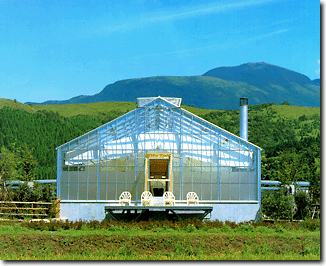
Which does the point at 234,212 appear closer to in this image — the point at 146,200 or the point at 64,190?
the point at 146,200

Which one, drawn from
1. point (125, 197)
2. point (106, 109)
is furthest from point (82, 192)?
point (106, 109)

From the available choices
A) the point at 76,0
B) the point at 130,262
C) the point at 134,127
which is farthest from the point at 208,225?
the point at 76,0

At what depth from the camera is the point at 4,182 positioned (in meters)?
25.0

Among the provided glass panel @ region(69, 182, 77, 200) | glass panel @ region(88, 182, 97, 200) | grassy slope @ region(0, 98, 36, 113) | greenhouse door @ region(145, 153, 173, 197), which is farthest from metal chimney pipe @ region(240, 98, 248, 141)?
grassy slope @ region(0, 98, 36, 113)

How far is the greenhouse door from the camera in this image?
22.9m

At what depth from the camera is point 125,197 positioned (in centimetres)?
2288

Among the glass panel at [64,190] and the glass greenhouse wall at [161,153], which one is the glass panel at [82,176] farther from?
the glass panel at [64,190]

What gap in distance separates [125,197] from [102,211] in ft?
5.00

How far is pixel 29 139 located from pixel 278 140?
154ft

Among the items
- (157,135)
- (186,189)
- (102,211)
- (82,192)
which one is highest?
(157,135)

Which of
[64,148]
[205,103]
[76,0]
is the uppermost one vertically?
[205,103]

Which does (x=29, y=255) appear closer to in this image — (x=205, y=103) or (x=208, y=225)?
(x=208, y=225)

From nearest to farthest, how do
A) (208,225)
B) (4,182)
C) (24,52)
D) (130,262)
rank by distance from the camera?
(130,262) < (208,225) < (4,182) < (24,52)

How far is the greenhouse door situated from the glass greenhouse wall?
0.74ft
